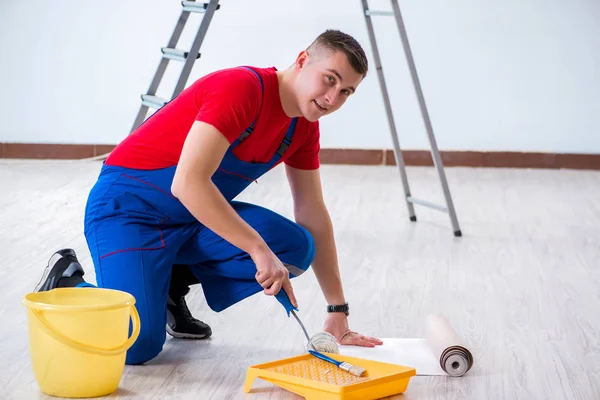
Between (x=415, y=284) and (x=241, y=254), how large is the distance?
38.7 inches

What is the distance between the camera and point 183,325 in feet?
7.82

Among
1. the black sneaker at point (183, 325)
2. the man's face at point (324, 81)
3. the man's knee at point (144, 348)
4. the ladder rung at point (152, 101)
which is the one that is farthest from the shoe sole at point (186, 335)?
the ladder rung at point (152, 101)

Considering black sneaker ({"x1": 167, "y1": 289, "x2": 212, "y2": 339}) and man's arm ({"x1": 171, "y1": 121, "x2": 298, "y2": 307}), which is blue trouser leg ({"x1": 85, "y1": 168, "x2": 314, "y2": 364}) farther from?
man's arm ({"x1": 171, "y1": 121, "x2": 298, "y2": 307})

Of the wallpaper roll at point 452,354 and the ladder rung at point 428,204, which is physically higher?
the wallpaper roll at point 452,354

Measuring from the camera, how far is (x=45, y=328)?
5.91 ft

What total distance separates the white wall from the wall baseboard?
52 mm

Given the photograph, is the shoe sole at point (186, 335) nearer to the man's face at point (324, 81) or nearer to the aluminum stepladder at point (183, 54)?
the man's face at point (324, 81)

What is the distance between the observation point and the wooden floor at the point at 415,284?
2.09 meters

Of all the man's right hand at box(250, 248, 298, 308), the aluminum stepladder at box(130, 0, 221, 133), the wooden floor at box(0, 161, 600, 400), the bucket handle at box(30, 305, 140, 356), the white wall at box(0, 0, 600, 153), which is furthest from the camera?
the white wall at box(0, 0, 600, 153)

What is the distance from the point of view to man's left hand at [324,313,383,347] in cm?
226

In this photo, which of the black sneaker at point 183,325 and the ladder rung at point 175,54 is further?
the ladder rung at point 175,54


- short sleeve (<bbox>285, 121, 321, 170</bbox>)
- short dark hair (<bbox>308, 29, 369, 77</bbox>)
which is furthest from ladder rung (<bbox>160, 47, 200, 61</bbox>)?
short dark hair (<bbox>308, 29, 369, 77</bbox>)

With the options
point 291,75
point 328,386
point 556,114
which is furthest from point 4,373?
point 556,114

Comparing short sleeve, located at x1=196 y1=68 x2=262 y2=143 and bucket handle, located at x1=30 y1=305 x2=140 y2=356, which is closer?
bucket handle, located at x1=30 y1=305 x2=140 y2=356
